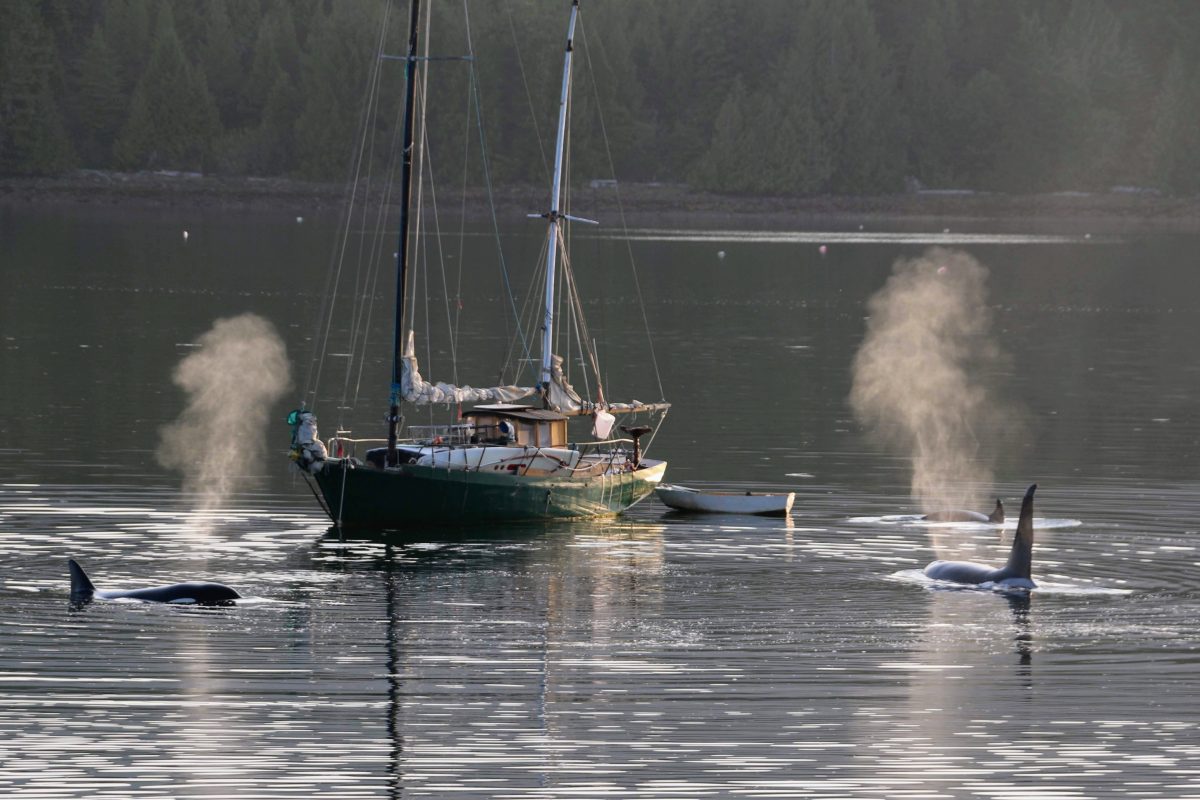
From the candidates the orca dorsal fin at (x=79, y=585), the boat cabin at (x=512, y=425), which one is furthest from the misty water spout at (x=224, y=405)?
the orca dorsal fin at (x=79, y=585)

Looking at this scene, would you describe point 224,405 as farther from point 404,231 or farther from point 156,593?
point 156,593

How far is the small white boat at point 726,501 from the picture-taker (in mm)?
60156

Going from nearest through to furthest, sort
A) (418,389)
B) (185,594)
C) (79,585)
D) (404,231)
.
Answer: (185,594) → (79,585) → (404,231) → (418,389)

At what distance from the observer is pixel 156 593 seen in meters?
45.3

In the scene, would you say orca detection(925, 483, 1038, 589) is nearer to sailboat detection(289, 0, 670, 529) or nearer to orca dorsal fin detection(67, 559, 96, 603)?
sailboat detection(289, 0, 670, 529)

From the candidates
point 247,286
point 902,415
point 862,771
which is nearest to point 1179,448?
point 902,415

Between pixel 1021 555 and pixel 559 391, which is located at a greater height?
pixel 559 391

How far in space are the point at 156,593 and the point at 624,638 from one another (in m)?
9.29

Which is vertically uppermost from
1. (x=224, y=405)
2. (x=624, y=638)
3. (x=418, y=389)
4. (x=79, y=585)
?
(x=224, y=405)

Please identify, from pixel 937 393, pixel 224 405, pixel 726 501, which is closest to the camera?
pixel 726 501

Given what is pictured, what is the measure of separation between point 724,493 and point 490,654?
22964 millimetres

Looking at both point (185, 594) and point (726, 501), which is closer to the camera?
point (185, 594)

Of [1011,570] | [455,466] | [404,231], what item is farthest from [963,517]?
→ [404,231]

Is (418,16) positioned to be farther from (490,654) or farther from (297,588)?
(490,654)
